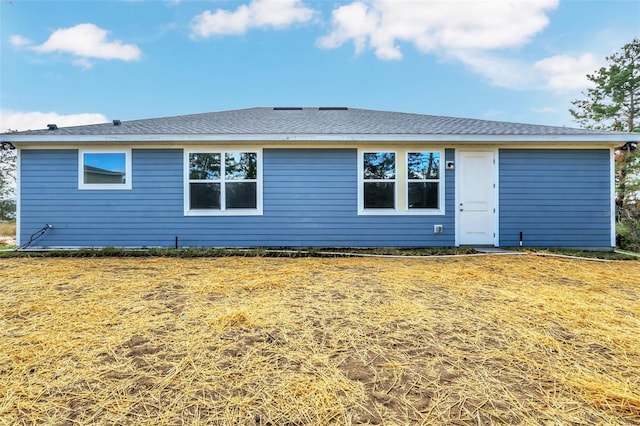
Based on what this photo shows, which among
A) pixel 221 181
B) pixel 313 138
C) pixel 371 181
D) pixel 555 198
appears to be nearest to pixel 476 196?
pixel 555 198

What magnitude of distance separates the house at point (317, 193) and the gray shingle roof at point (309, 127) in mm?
130

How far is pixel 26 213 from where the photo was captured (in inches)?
250

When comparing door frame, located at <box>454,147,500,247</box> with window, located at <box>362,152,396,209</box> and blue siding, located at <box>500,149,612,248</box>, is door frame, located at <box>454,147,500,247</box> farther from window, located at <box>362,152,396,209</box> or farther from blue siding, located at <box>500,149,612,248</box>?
window, located at <box>362,152,396,209</box>

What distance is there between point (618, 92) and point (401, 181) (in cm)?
1521

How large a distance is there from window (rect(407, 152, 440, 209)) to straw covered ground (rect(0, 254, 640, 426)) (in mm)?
2921

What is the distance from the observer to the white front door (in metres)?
6.54

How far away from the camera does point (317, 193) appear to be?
6562mm

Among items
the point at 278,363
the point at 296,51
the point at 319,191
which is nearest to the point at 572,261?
the point at 319,191

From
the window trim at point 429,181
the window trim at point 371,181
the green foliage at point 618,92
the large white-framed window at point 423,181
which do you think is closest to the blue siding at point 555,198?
the window trim at point 429,181

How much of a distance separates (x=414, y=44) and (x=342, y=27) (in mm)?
3307

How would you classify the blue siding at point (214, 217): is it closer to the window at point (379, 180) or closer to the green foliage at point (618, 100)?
the window at point (379, 180)

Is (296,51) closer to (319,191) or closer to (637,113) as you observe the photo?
(319,191)

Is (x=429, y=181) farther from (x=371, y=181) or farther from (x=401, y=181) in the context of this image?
(x=371, y=181)

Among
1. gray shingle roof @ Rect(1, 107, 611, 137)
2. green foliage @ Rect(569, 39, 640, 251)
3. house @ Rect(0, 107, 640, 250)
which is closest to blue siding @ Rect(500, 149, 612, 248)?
house @ Rect(0, 107, 640, 250)
